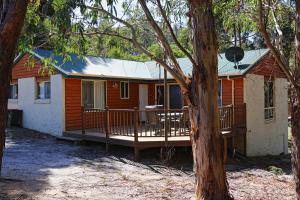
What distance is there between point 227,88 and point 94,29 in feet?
32.5

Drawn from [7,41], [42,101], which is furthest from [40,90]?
[7,41]

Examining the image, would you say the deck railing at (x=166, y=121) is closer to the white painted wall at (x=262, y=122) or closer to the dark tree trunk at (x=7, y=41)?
the white painted wall at (x=262, y=122)

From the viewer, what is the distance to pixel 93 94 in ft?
58.6

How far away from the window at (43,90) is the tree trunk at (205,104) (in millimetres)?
12227

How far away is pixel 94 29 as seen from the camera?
26.4 feet

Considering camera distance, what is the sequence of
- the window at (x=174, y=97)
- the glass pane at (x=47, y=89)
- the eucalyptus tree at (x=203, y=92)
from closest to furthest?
the eucalyptus tree at (x=203, y=92) < the glass pane at (x=47, y=89) < the window at (x=174, y=97)

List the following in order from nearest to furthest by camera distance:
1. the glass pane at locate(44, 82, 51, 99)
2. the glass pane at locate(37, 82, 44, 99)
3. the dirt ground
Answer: the dirt ground → the glass pane at locate(44, 82, 51, 99) → the glass pane at locate(37, 82, 44, 99)

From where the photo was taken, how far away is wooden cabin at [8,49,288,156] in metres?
15.2

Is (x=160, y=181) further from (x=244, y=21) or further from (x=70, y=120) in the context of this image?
(x=70, y=120)

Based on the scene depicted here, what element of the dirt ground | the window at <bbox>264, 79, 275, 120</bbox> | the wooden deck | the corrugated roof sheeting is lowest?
the dirt ground

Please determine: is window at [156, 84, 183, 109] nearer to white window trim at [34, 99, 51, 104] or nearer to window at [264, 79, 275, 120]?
window at [264, 79, 275, 120]

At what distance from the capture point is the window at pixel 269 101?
1827 cm

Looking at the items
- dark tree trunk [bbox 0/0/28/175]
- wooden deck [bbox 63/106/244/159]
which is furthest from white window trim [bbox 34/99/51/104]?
dark tree trunk [bbox 0/0/28/175]

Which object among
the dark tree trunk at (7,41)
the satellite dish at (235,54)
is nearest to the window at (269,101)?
the satellite dish at (235,54)
